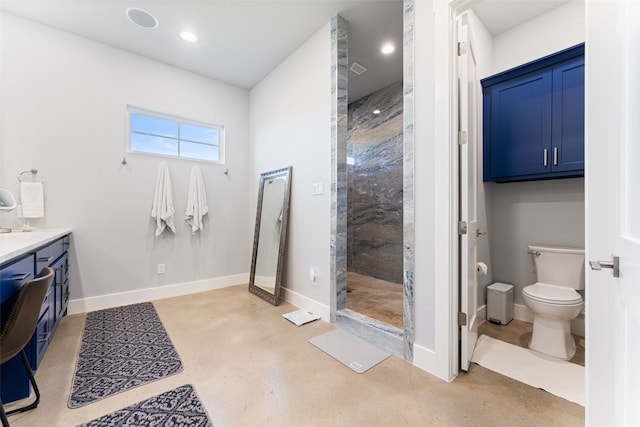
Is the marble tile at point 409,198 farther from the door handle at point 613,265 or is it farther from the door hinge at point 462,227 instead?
the door handle at point 613,265

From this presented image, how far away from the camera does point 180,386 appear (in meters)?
1.60

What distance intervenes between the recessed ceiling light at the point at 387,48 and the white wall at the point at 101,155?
2.16 m

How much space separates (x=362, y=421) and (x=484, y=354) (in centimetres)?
120

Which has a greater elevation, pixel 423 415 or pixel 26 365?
pixel 26 365

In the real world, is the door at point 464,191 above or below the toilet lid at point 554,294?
above

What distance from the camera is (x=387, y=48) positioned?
2959 millimetres

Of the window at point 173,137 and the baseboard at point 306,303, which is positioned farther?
the window at point 173,137

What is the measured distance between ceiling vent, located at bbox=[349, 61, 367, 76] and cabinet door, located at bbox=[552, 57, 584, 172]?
Result: 194cm

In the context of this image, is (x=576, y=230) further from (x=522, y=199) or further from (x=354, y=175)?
(x=354, y=175)

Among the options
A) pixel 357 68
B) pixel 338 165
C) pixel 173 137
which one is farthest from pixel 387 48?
pixel 173 137

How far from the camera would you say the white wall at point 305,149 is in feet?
8.53

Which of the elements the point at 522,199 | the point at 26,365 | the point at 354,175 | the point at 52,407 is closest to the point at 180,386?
the point at 52,407

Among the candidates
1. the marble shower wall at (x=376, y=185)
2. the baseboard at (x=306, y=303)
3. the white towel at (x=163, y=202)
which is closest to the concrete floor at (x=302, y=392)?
the baseboard at (x=306, y=303)

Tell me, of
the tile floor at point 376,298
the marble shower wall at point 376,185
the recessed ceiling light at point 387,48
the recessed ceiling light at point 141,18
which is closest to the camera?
the recessed ceiling light at point 141,18
